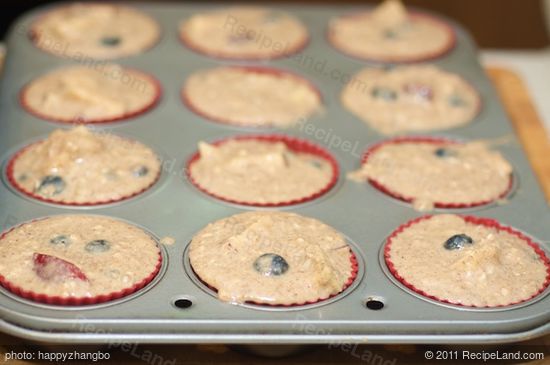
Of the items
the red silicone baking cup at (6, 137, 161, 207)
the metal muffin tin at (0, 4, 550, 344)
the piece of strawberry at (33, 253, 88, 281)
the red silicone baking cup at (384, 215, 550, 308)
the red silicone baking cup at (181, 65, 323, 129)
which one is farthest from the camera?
the red silicone baking cup at (181, 65, 323, 129)

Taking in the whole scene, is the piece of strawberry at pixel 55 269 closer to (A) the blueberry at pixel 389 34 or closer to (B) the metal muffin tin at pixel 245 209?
(B) the metal muffin tin at pixel 245 209

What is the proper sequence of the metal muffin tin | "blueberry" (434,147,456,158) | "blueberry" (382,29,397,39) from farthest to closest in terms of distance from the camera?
"blueberry" (382,29,397,39) < "blueberry" (434,147,456,158) < the metal muffin tin

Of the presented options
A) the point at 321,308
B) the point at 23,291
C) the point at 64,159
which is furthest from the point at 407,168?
the point at 23,291

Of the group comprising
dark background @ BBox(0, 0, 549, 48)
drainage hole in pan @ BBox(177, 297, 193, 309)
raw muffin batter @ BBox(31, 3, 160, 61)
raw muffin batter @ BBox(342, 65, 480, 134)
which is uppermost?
drainage hole in pan @ BBox(177, 297, 193, 309)

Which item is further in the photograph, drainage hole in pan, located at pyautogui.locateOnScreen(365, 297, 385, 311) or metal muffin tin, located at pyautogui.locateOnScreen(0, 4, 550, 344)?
drainage hole in pan, located at pyautogui.locateOnScreen(365, 297, 385, 311)

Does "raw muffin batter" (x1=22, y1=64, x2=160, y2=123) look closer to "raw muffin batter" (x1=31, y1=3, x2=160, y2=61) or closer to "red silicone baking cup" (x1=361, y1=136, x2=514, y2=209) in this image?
"raw muffin batter" (x1=31, y1=3, x2=160, y2=61)

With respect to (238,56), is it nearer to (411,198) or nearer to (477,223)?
(411,198)

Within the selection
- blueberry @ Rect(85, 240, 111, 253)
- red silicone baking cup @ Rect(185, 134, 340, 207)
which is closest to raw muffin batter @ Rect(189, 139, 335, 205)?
red silicone baking cup @ Rect(185, 134, 340, 207)
